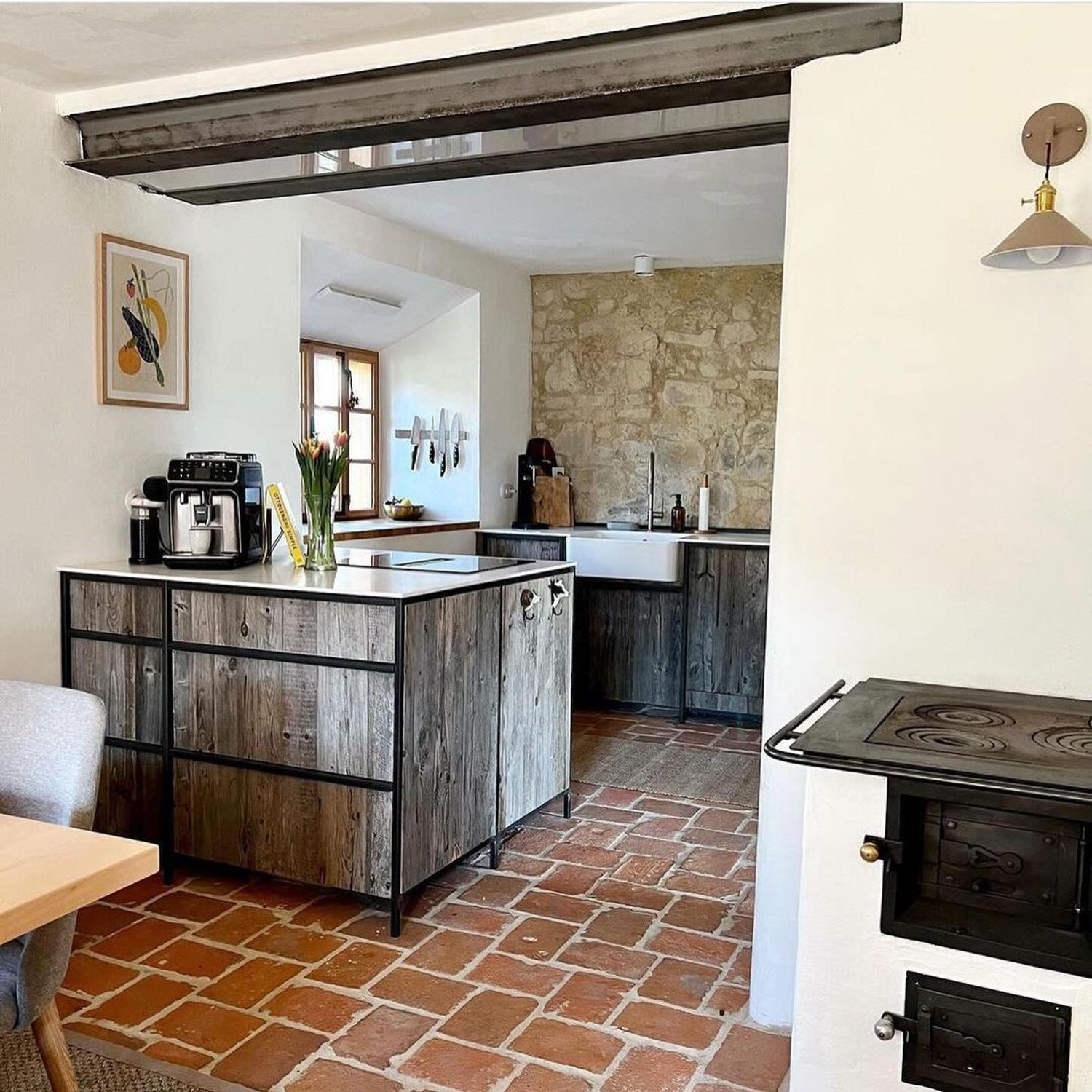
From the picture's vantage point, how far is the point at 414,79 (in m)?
2.58

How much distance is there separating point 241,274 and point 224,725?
5.58 ft

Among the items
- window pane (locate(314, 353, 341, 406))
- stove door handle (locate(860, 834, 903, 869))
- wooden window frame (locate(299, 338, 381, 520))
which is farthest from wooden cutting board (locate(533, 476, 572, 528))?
stove door handle (locate(860, 834, 903, 869))

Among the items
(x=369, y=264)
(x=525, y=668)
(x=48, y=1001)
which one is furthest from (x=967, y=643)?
(x=369, y=264)

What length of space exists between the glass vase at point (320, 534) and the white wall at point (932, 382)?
152 cm

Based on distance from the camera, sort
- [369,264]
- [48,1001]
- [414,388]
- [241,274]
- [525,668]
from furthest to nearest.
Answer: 1. [414,388]
2. [369,264]
3. [241,274]
4. [525,668]
5. [48,1001]

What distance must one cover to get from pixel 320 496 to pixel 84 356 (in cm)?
83

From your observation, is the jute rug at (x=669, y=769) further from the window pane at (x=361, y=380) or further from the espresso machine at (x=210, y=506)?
the window pane at (x=361, y=380)

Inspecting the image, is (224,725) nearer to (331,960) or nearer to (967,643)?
(331,960)

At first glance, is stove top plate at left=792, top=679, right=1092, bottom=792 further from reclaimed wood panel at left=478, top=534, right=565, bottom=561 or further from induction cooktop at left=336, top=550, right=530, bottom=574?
reclaimed wood panel at left=478, top=534, right=565, bottom=561

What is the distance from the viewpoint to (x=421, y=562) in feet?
11.6

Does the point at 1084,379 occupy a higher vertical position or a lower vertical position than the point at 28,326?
lower

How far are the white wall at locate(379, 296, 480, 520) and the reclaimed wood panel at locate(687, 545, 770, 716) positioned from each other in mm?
1285

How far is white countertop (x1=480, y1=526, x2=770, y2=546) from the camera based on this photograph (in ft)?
16.6

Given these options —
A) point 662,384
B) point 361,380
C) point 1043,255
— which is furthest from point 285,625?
point 662,384
